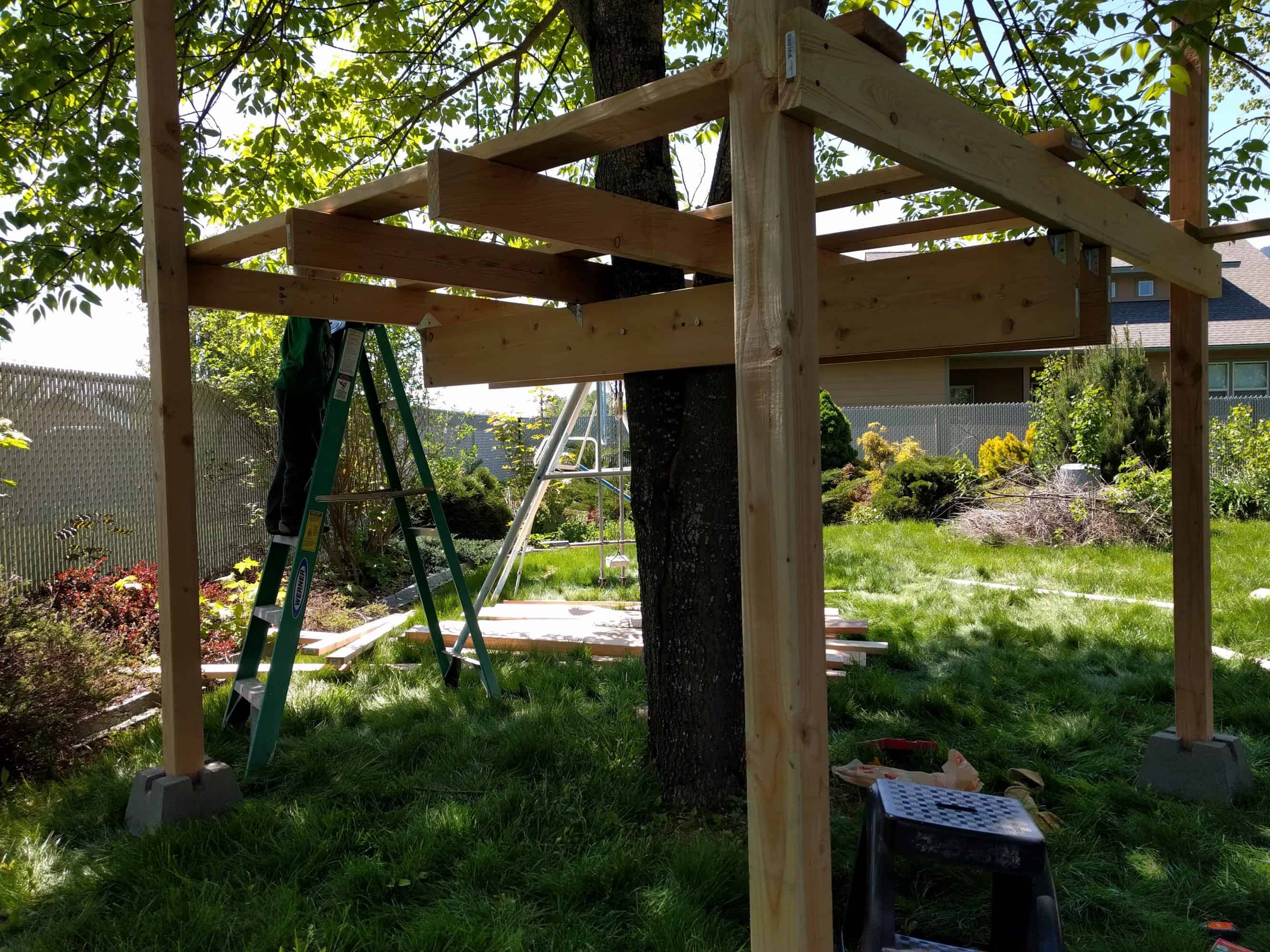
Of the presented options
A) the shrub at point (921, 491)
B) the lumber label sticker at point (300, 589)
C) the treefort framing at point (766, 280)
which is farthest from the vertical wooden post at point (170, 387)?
the shrub at point (921, 491)

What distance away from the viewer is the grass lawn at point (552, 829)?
109 inches

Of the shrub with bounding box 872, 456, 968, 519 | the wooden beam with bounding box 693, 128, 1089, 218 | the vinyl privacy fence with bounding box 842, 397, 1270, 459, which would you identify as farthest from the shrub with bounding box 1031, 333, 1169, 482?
the wooden beam with bounding box 693, 128, 1089, 218

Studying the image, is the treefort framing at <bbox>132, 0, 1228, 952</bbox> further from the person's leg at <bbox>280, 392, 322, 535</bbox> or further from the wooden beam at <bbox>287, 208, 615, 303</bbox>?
the person's leg at <bbox>280, 392, 322, 535</bbox>

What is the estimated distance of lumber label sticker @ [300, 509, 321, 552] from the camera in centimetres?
424

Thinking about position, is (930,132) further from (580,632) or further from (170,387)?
(580,632)

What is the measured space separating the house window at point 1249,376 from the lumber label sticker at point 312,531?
2386 cm

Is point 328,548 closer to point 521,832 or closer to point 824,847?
point 521,832

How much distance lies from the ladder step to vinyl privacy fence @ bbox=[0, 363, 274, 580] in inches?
69.7

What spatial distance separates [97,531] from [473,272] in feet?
18.7

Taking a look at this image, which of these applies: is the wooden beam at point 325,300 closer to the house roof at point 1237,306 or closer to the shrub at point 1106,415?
the shrub at point 1106,415

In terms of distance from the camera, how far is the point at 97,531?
7.53 meters

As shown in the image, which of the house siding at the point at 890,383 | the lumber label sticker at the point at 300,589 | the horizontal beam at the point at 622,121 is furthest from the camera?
the house siding at the point at 890,383

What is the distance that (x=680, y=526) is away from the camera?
3656mm

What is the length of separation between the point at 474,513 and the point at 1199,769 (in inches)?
375
